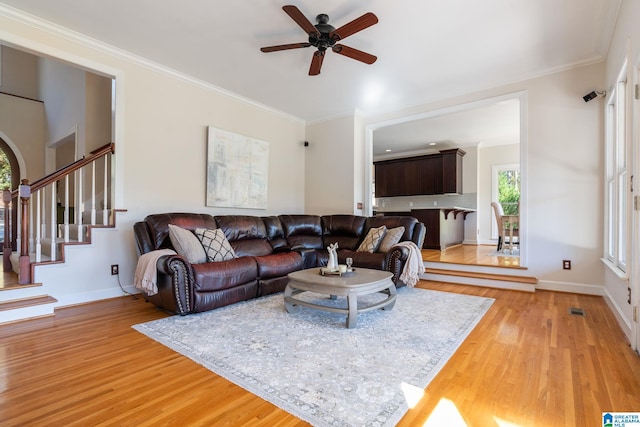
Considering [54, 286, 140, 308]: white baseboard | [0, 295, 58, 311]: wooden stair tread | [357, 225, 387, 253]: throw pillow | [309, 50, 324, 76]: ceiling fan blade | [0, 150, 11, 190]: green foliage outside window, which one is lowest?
[54, 286, 140, 308]: white baseboard

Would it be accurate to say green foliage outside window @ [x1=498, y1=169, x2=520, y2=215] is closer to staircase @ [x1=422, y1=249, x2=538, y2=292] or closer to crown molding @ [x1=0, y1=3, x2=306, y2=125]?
staircase @ [x1=422, y1=249, x2=538, y2=292]

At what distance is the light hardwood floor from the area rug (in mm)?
95

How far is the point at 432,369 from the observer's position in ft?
6.24

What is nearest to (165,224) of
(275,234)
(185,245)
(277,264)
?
(185,245)

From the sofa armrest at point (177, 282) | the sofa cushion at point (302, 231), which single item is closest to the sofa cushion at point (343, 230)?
the sofa cushion at point (302, 231)

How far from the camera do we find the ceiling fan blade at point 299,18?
246cm

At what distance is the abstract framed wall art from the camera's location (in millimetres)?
4586

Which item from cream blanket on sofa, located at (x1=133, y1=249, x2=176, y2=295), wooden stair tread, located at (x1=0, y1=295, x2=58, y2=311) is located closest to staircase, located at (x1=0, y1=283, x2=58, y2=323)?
wooden stair tread, located at (x1=0, y1=295, x2=58, y2=311)

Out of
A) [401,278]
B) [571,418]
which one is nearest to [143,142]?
[401,278]

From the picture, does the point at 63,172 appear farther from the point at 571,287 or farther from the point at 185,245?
the point at 571,287

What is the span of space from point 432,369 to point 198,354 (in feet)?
5.00

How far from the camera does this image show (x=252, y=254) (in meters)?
4.02

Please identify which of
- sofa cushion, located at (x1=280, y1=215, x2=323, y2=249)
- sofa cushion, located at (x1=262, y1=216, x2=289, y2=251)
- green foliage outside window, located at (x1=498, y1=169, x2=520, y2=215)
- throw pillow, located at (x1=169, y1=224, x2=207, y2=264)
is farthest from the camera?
green foliage outside window, located at (x1=498, y1=169, x2=520, y2=215)

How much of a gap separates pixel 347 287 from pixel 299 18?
2257 mm
